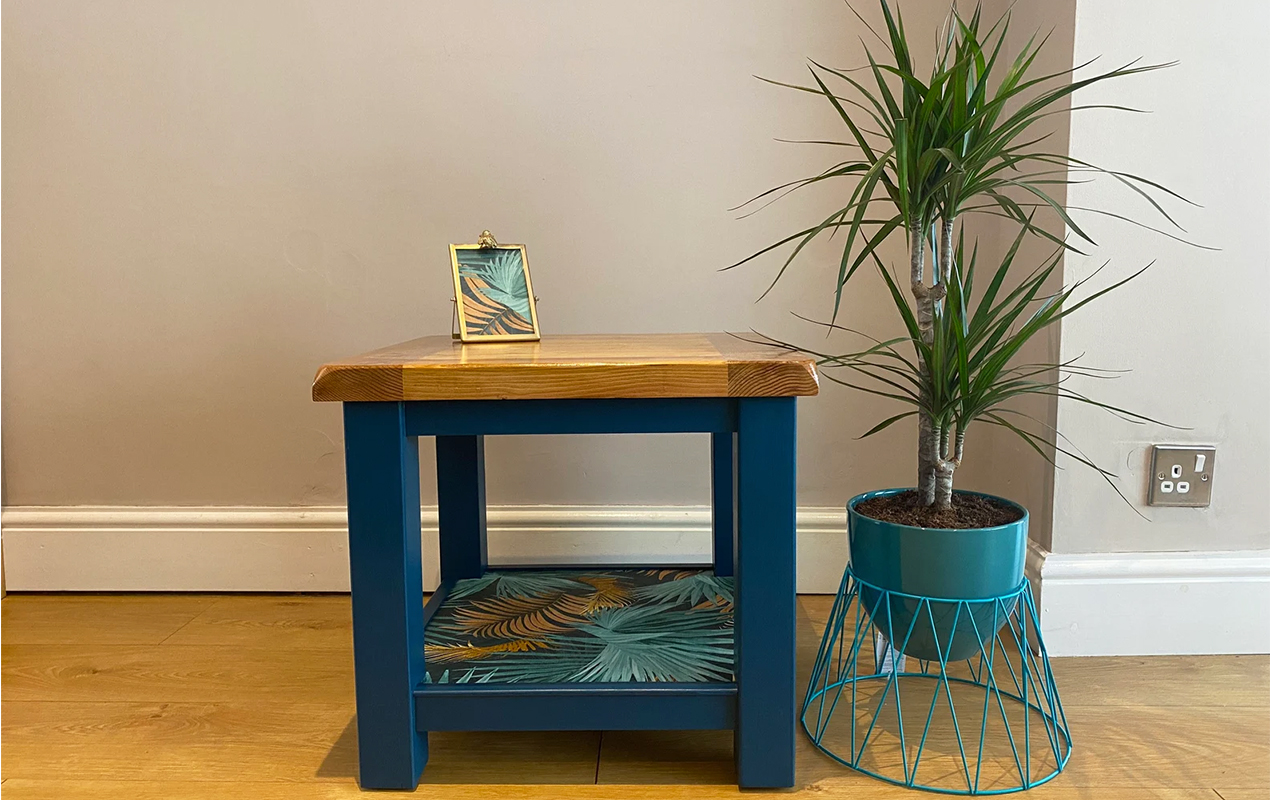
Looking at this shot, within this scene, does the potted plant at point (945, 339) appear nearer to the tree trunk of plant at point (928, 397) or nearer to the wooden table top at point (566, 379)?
the tree trunk of plant at point (928, 397)

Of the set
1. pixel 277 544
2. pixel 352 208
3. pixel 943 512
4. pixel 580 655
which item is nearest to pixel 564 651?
Answer: pixel 580 655

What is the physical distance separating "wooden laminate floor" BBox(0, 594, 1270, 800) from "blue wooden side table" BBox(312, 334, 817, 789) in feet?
0.30

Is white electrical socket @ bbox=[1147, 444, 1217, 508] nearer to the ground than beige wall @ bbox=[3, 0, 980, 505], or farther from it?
nearer to the ground

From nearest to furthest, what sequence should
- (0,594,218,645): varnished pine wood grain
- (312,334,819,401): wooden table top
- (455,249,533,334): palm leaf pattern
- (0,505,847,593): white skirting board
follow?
(312,334,819,401): wooden table top → (455,249,533,334): palm leaf pattern → (0,594,218,645): varnished pine wood grain → (0,505,847,593): white skirting board

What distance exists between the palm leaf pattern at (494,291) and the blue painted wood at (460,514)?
0.67 feet

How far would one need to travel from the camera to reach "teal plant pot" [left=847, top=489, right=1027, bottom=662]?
1155mm

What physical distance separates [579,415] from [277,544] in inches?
42.0

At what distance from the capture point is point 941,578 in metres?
1.16

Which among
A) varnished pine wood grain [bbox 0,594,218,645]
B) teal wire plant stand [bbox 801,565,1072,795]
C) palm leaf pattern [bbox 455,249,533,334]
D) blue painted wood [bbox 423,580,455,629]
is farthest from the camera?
varnished pine wood grain [bbox 0,594,218,645]

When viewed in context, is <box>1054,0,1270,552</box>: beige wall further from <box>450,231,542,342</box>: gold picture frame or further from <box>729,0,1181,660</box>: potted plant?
<box>450,231,542,342</box>: gold picture frame

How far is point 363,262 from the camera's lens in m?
1.82

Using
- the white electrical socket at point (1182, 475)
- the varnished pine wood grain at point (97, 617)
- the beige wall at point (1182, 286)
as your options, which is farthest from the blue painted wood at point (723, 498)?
the varnished pine wood grain at point (97, 617)

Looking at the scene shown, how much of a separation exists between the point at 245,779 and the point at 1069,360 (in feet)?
4.40

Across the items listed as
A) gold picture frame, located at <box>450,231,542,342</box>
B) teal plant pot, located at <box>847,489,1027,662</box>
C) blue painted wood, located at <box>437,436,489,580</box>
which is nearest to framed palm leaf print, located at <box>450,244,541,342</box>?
gold picture frame, located at <box>450,231,542,342</box>
